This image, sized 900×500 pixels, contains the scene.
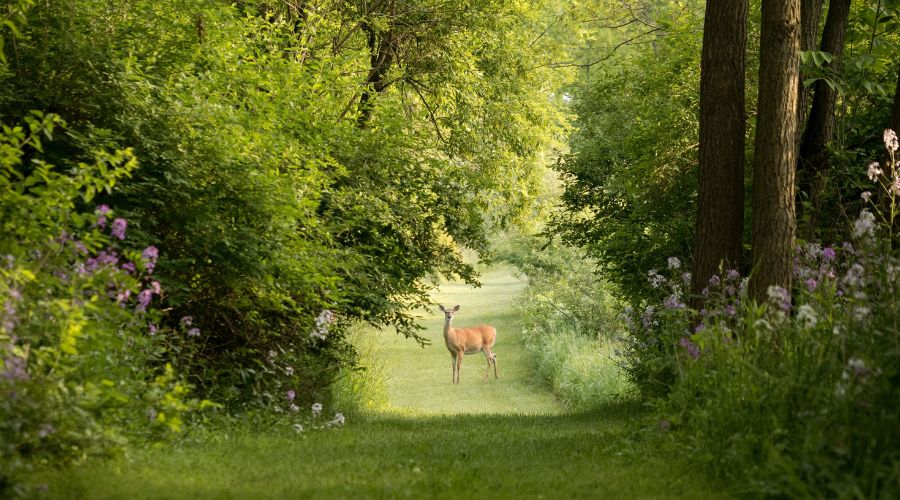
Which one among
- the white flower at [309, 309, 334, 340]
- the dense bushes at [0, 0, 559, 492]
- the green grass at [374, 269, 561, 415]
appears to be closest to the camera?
the dense bushes at [0, 0, 559, 492]

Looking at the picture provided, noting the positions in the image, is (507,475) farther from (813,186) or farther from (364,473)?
(813,186)

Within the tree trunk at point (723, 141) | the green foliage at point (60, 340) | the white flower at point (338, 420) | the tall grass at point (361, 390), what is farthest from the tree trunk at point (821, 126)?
the green foliage at point (60, 340)

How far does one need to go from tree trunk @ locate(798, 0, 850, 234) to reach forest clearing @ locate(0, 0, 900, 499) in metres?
0.03

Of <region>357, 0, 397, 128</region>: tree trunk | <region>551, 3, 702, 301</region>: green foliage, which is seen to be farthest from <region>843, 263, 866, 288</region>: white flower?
<region>357, 0, 397, 128</region>: tree trunk

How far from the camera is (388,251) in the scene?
16859mm

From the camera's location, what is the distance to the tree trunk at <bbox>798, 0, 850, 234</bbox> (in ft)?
39.5

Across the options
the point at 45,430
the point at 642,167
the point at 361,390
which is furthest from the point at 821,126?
the point at 361,390

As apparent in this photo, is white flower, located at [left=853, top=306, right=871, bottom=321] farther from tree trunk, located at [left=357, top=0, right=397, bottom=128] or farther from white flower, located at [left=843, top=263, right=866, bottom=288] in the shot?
tree trunk, located at [left=357, top=0, right=397, bottom=128]

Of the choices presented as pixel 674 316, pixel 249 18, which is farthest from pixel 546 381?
pixel 674 316

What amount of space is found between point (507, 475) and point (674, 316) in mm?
3588

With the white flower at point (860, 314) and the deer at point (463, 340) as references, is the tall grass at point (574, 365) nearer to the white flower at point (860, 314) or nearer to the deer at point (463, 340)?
the deer at point (463, 340)

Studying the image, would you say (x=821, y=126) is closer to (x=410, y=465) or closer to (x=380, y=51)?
(x=410, y=465)

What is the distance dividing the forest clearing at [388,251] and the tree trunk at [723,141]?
0.11 feet

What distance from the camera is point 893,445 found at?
5508mm
